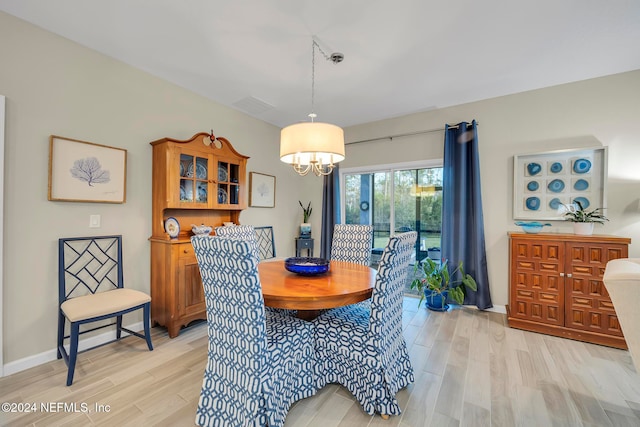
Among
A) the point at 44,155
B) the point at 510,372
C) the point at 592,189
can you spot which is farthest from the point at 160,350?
the point at 592,189

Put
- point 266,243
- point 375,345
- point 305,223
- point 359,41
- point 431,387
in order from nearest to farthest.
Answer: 1. point 375,345
2. point 431,387
3. point 359,41
4. point 266,243
5. point 305,223

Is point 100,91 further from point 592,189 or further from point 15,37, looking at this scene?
point 592,189

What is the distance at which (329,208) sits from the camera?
14.5 feet

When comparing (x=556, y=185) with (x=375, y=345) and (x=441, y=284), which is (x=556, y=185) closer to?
(x=441, y=284)

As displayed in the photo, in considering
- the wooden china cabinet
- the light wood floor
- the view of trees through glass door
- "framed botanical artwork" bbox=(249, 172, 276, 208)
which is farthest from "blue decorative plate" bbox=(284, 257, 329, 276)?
the view of trees through glass door

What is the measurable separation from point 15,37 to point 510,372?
14.9 ft

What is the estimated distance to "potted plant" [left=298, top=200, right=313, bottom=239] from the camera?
4.46 m

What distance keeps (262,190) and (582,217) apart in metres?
3.79

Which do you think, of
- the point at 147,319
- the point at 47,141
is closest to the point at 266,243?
the point at 147,319

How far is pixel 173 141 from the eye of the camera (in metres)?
2.66

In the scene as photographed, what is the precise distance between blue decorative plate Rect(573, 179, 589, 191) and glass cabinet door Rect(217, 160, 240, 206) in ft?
12.6

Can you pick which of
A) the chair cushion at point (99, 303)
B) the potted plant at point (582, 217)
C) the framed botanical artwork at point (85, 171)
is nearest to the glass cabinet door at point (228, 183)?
the framed botanical artwork at point (85, 171)

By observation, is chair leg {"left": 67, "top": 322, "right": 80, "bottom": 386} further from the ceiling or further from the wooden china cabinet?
the ceiling

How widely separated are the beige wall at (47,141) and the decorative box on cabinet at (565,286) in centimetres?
388
